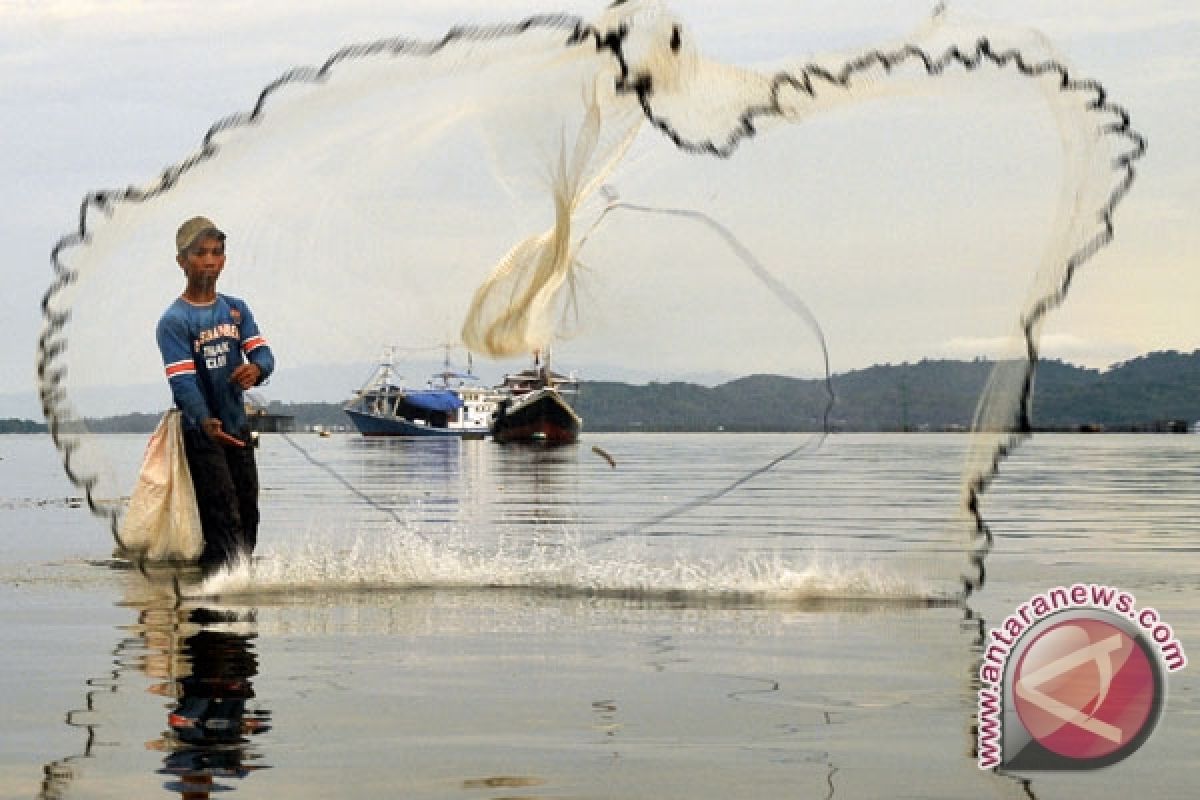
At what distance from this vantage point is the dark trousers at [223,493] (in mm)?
15117

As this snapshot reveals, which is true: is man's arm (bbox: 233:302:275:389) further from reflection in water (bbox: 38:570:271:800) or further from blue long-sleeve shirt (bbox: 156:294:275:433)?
reflection in water (bbox: 38:570:271:800)


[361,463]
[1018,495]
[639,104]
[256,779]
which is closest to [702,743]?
[256,779]

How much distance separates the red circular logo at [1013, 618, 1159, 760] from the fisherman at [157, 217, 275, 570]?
754 centimetres

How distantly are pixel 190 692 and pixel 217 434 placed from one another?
5180mm

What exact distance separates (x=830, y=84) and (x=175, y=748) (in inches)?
312

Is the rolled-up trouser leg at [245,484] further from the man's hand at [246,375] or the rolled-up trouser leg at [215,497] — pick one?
the man's hand at [246,375]

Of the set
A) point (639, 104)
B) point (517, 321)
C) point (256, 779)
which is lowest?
point (256, 779)

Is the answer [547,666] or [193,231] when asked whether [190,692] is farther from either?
[193,231]

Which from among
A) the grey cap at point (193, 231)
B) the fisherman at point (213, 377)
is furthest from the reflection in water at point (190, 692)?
the grey cap at point (193, 231)

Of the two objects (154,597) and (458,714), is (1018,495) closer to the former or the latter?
(154,597)

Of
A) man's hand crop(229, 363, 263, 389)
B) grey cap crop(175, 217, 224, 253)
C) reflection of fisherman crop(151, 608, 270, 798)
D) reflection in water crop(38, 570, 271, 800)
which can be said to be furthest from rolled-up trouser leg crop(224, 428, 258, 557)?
reflection of fisherman crop(151, 608, 270, 798)

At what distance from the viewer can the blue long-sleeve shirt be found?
1482 cm

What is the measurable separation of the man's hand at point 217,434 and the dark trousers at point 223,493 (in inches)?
2.0

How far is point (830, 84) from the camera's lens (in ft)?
47.2
